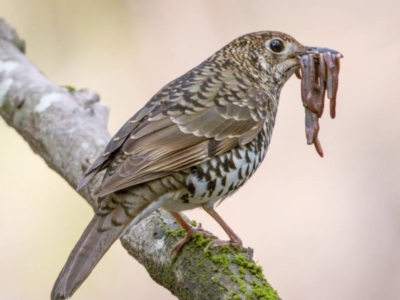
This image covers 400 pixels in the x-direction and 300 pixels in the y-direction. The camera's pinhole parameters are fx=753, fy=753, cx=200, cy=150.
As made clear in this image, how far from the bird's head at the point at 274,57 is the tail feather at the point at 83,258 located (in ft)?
5.00

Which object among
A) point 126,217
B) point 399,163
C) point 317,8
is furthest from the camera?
point 317,8

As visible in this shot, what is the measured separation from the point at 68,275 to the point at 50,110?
6.25ft

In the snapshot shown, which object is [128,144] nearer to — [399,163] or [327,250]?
[327,250]

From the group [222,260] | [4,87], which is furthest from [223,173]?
[4,87]

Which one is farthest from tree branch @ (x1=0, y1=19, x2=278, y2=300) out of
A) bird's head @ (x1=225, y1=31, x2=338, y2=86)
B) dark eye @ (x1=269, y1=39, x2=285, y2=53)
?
dark eye @ (x1=269, y1=39, x2=285, y2=53)

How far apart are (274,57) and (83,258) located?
1.93m

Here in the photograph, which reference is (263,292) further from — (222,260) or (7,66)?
(7,66)

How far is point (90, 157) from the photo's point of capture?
4566 mm

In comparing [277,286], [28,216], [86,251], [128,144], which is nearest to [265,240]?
[277,286]

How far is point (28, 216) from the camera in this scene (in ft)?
22.5

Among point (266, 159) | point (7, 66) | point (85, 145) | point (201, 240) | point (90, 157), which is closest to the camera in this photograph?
point (201, 240)

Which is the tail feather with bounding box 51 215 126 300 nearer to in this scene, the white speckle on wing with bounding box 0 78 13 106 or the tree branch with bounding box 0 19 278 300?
the tree branch with bounding box 0 19 278 300

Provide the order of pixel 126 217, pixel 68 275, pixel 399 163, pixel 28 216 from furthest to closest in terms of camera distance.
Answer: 1. pixel 28 216
2. pixel 399 163
3. pixel 126 217
4. pixel 68 275

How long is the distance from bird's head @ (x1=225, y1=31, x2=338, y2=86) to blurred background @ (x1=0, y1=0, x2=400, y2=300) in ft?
6.23
